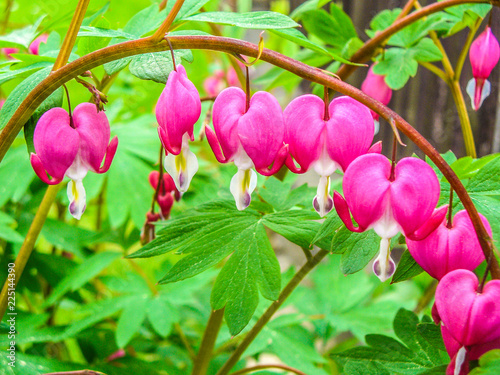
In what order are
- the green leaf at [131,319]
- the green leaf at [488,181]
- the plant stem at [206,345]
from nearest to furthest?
1. the green leaf at [488,181]
2. the plant stem at [206,345]
3. the green leaf at [131,319]

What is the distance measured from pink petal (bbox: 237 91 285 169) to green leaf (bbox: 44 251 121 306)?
2.39 feet

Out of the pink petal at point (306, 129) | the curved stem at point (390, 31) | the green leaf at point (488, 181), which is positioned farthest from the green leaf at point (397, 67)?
the pink petal at point (306, 129)

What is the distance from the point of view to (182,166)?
64 cm

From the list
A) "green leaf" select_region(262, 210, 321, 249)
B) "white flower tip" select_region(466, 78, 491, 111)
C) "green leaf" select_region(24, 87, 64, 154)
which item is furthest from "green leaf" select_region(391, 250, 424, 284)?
"green leaf" select_region(24, 87, 64, 154)

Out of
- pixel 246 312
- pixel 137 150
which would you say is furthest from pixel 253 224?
pixel 137 150

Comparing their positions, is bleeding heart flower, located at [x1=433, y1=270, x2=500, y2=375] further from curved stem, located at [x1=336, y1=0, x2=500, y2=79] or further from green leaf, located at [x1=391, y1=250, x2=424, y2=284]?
curved stem, located at [x1=336, y1=0, x2=500, y2=79]

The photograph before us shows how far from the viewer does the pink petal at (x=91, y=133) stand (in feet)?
2.09

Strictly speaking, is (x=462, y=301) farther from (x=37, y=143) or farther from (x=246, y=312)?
A: (x=37, y=143)

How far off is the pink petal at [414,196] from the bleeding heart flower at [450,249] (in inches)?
1.3

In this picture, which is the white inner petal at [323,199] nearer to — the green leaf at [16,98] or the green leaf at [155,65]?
the green leaf at [155,65]

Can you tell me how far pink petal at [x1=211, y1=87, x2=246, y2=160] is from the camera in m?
0.60

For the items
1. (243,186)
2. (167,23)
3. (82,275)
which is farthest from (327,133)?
(82,275)

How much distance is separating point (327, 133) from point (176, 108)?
0.60 ft

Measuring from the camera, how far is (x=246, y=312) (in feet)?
2.36
